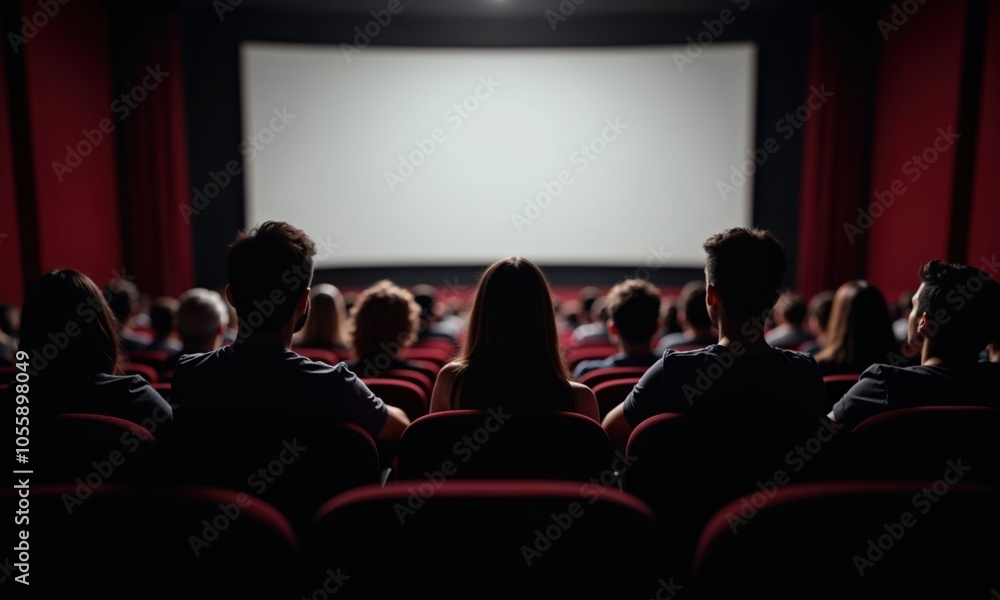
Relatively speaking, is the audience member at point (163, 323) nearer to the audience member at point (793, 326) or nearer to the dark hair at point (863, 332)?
the dark hair at point (863, 332)

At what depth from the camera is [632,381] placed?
232 cm

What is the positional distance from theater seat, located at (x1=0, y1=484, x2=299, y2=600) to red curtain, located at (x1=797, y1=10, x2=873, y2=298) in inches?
345

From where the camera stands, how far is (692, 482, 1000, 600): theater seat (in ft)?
3.13

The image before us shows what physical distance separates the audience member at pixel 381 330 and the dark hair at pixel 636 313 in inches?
37.5

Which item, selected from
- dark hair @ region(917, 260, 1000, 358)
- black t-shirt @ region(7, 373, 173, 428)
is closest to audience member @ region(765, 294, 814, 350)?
dark hair @ region(917, 260, 1000, 358)

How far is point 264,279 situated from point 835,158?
8.30m

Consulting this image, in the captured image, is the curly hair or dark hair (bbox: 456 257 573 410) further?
the curly hair

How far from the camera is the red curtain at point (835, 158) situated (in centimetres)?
798

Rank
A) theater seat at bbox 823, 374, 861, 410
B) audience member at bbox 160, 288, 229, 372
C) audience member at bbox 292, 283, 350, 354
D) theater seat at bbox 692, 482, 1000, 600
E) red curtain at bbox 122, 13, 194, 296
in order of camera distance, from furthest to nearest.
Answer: red curtain at bbox 122, 13, 194, 296 → audience member at bbox 292, 283, 350, 354 → audience member at bbox 160, 288, 229, 372 → theater seat at bbox 823, 374, 861, 410 → theater seat at bbox 692, 482, 1000, 600

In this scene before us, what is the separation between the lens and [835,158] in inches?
321

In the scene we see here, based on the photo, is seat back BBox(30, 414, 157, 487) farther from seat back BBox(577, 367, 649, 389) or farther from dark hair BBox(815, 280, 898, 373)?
dark hair BBox(815, 280, 898, 373)

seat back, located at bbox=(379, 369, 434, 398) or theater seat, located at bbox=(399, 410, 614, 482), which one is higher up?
theater seat, located at bbox=(399, 410, 614, 482)

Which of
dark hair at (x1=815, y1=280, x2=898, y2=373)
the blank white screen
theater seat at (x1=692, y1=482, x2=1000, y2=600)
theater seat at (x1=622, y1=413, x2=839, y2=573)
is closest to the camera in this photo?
theater seat at (x1=692, y1=482, x2=1000, y2=600)

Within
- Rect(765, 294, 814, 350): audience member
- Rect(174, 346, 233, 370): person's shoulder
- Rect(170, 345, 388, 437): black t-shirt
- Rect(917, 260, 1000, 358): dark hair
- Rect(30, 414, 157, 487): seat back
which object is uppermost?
Rect(917, 260, 1000, 358): dark hair
